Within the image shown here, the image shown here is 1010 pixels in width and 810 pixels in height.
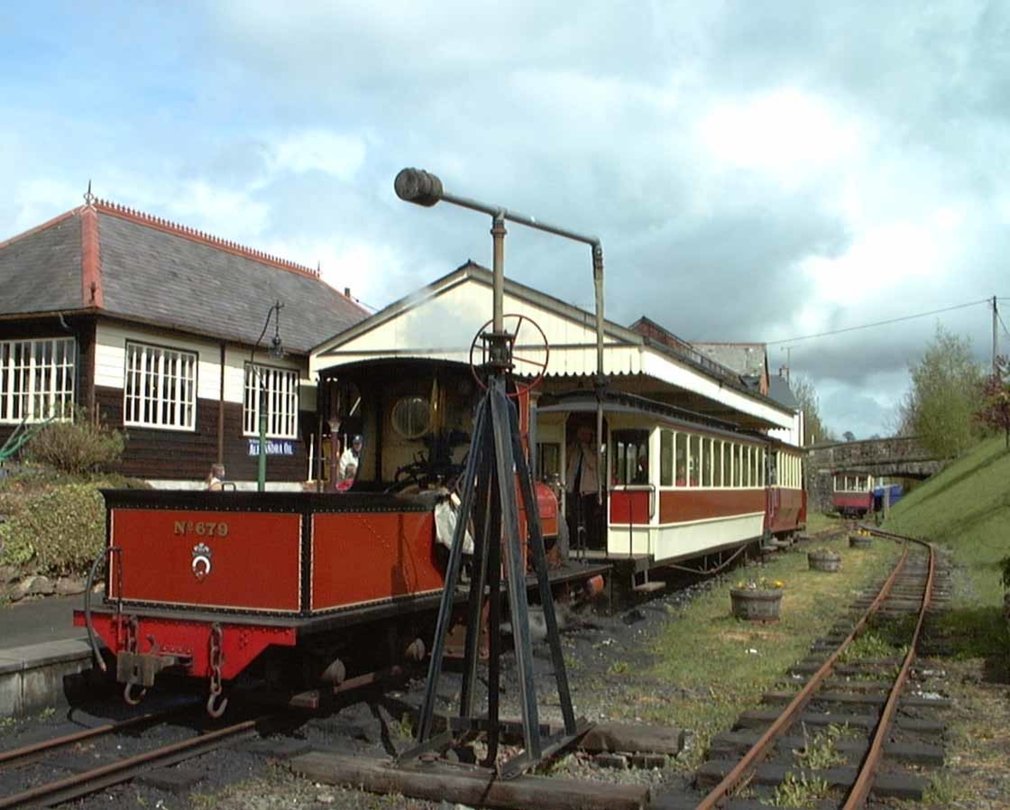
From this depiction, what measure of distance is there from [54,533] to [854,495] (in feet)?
160

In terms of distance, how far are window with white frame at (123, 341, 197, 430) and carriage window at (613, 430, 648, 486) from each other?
26.9ft

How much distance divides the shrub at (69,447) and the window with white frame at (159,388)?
1.66 metres

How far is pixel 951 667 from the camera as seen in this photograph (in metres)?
10.2

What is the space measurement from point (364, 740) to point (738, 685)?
3.58 metres

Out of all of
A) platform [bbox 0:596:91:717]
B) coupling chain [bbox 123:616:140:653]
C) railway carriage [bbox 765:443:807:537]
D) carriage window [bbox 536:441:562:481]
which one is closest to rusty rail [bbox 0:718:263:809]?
coupling chain [bbox 123:616:140:653]

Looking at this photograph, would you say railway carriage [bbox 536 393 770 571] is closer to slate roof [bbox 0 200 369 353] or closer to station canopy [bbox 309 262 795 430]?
station canopy [bbox 309 262 795 430]

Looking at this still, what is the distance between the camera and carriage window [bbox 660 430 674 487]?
1402 cm

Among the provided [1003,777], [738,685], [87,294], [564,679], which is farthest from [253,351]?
[1003,777]

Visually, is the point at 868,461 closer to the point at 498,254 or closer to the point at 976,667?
the point at 976,667

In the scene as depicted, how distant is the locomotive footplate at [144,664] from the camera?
6926 millimetres

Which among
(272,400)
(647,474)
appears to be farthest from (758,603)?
(272,400)

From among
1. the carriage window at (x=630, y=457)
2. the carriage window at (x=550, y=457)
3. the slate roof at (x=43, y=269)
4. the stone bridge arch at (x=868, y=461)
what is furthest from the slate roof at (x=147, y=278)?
the stone bridge arch at (x=868, y=461)

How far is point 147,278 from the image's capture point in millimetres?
19078

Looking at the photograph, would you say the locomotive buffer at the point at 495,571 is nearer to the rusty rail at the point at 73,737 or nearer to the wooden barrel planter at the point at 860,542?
the rusty rail at the point at 73,737
